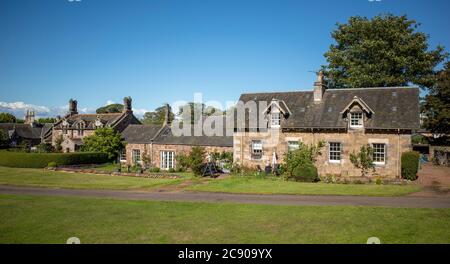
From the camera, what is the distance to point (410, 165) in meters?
28.7

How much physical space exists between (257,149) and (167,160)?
13344 millimetres

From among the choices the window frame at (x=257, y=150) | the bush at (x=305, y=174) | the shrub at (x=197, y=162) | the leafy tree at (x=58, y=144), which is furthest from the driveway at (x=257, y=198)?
the leafy tree at (x=58, y=144)

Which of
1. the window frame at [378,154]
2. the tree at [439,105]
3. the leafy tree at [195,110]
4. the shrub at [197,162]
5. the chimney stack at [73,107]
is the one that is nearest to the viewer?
the window frame at [378,154]

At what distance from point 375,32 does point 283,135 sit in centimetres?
2481

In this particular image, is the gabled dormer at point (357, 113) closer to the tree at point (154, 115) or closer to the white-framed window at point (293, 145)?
the white-framed window at point (293, 145)

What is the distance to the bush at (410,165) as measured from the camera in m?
28.5

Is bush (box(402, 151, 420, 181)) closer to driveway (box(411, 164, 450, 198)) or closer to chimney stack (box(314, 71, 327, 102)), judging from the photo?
driveway (box(411, 164, 450, 198))

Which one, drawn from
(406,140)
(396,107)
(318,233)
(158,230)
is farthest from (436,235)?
(396,107)

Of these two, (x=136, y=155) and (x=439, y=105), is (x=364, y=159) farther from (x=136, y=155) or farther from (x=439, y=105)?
(x=136, y=155)

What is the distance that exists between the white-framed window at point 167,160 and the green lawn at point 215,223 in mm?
23839

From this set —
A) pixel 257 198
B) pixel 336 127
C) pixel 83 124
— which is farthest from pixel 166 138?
pixel 257 198

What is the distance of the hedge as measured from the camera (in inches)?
1750

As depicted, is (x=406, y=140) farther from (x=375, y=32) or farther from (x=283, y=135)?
(x=375, y=32)
